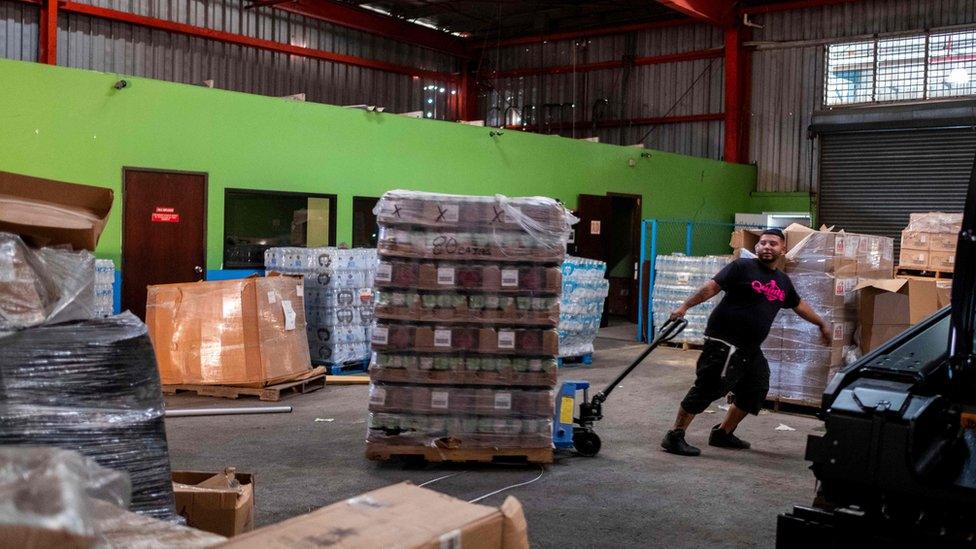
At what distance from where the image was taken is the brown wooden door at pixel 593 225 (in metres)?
16.3

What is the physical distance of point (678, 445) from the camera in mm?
7230

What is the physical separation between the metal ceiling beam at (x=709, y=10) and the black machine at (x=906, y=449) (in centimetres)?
1381

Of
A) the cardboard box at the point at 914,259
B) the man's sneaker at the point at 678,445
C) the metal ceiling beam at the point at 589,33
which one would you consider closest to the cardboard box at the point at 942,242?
the cardboard box at the point at 914,259

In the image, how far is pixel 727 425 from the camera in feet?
24.7

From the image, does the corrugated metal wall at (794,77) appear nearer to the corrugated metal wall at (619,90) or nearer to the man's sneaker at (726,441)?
the corrugated metal wall at (619,90)

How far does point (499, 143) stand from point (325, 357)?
18.1ft

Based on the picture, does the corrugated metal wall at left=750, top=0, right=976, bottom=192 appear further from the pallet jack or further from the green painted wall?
the pallet jack

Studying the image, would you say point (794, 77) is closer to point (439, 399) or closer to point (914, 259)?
point (914, 259)

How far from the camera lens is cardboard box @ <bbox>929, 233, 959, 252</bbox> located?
40.6ft

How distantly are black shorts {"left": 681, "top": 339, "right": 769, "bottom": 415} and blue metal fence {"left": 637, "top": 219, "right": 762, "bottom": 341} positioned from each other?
739cm

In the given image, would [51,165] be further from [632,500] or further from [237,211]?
[632,500]

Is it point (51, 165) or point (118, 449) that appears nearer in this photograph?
point (118, 449)

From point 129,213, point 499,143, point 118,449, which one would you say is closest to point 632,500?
point 118,449

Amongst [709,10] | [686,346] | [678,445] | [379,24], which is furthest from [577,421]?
[379,24]
